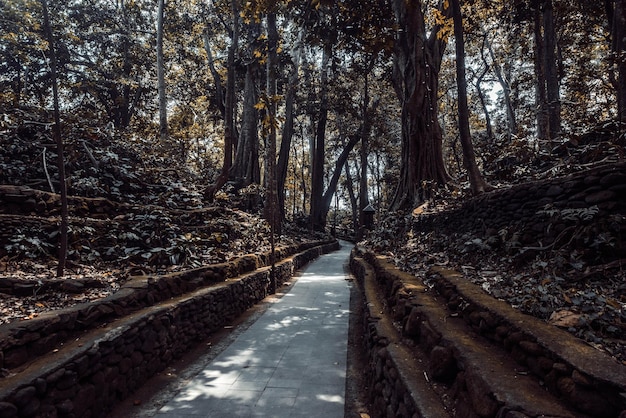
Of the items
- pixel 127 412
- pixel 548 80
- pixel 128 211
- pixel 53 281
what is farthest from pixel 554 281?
pixel 548 80

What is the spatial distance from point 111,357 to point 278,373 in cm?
187

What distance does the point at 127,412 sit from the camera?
12.6 feet

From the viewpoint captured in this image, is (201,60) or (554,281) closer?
(554,281)

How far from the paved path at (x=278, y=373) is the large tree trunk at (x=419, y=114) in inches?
178

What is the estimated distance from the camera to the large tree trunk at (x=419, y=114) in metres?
10.1

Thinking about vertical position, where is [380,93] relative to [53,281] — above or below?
above

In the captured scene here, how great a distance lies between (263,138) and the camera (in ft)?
37.8

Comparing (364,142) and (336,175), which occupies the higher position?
(364,142)

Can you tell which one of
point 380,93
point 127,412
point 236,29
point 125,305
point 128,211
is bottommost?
point 127,412

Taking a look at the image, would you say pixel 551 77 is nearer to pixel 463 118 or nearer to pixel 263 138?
pixel 463 118

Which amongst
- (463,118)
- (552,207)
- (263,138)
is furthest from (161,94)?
(552,207)

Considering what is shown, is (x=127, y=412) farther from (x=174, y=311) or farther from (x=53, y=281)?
(x=53, y=281)

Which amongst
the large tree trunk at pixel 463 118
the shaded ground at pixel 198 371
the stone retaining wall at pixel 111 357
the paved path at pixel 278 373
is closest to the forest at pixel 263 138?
the large tree trunk at pixel 463 118

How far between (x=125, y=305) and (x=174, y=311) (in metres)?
0.70
